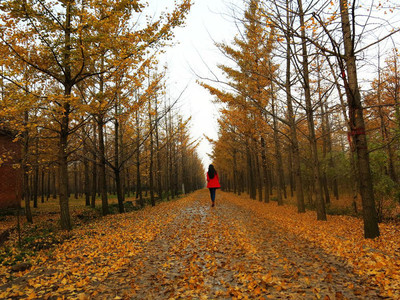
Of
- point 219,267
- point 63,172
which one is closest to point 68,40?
point 63,172

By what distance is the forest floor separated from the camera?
345cm

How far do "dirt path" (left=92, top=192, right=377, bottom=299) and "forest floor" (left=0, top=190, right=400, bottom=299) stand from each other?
0.05 ft

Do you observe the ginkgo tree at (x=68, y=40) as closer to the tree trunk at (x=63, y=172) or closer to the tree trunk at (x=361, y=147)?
the tree trunk at (x=63, y=172)

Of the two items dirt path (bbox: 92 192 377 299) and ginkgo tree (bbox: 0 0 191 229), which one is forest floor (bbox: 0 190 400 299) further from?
ginkgo tree (bbox: 0 0 191 229)

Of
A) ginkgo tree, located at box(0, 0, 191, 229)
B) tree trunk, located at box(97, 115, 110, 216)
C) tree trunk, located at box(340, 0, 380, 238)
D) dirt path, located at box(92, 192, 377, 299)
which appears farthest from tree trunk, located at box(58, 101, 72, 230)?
tree trunk, located at box(340, 0, 380, 238)

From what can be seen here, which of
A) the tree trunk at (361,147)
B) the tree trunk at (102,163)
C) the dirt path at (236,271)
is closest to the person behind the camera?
the dirt path at (236,271)

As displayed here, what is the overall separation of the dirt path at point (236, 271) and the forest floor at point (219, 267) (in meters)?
0.01

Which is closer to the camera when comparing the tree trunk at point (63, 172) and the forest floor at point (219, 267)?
the forest floor at point (219, 267)

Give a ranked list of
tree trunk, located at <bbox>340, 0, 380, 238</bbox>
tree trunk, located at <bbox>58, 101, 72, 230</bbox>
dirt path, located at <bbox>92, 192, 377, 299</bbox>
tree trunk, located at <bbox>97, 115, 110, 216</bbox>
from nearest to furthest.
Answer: dirt path, located at <bbox>92, 192, 377, 299</bbox> < tree trunk, located at <bbox>340, 0, 380, 238</bbox> < tree trunk, located at <bbox>58, 101, 72, 230</bbox> < tree trunk, located at <bbox>97, 115, 110, 216</bbox>

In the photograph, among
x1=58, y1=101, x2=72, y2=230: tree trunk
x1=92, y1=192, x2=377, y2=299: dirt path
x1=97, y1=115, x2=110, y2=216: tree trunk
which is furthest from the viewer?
x1=97, y1=115, x2=110, y2=216: tree trunk

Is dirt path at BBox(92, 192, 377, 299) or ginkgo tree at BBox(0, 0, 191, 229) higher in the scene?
ginkgo tree at BBox(0, 0, 191, 229)

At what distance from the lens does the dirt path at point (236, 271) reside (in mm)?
3404

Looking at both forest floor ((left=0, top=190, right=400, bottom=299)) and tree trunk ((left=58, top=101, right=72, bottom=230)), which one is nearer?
forest floor ((left=0, top=190, right=400, bottom=299))

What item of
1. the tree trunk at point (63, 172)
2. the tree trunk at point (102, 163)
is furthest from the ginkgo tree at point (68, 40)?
the tree trunk at point (102, 163)
